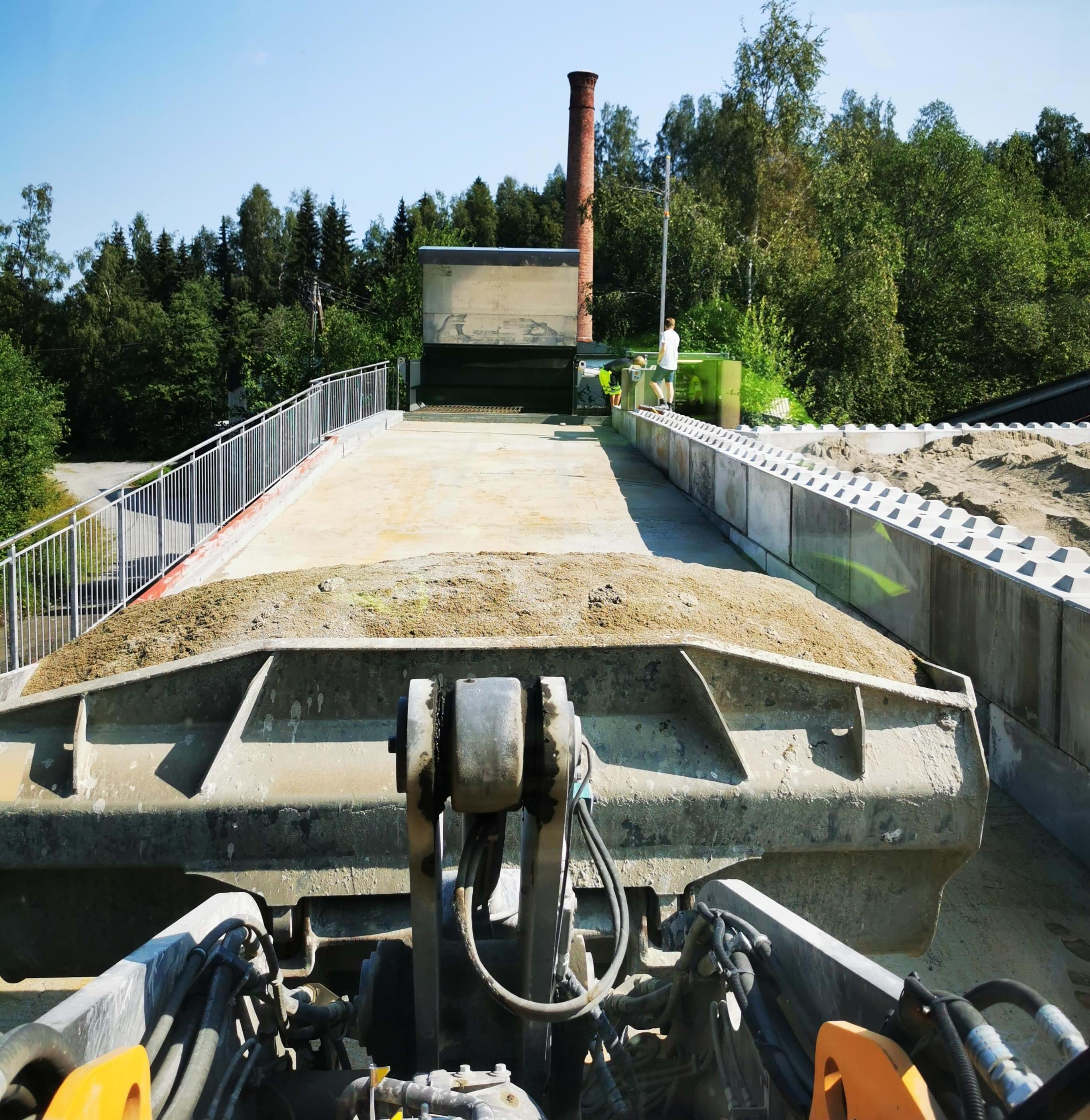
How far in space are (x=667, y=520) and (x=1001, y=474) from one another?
219 inches

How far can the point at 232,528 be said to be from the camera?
41.3 ft

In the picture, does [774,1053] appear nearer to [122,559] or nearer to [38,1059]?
[38,1059]

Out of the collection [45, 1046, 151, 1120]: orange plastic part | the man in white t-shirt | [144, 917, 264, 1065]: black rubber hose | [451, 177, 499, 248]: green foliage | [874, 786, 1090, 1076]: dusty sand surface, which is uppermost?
[451, 177, 499, 248]: green foliage

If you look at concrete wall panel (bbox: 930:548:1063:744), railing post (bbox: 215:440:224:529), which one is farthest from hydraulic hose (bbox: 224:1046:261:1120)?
railing post (bbox: 215:440:224:529)

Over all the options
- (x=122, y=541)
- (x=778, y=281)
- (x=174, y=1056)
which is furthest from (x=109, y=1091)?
(x=778, y=281)

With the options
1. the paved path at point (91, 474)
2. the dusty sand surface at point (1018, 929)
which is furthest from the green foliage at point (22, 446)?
the dusty sand surface at point (1018, 929)

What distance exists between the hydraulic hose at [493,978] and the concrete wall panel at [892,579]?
15.0 feet

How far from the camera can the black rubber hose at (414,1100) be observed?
2.54 meters

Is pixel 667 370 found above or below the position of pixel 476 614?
above

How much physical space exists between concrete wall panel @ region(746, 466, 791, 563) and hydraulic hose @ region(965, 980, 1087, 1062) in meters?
7.60

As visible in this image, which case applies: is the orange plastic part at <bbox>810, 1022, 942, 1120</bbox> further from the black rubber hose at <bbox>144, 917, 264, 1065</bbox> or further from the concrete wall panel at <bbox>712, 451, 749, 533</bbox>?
the concrete wall panel at <bbox>712, 451, 749, 533</bbox>

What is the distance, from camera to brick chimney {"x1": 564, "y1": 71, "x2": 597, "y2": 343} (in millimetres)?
50344

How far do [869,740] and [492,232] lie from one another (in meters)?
102

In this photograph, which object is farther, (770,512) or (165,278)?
(165,278)
